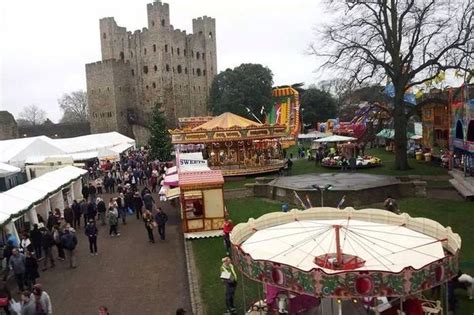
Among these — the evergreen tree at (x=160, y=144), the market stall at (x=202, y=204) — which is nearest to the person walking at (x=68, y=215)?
the market stall at (x=202, y=204)

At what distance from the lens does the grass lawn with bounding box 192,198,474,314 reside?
9.41 m

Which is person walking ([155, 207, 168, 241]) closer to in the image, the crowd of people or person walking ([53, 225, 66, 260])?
the crowd of people

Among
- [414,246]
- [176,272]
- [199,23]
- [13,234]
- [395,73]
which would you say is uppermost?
[199,23]

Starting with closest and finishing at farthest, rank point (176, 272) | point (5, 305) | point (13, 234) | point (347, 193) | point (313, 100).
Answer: point (5, 305) → point (176, 272) → point (13, 234) → point (347, 193) → point (313, 100)

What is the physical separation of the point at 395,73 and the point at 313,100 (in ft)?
133

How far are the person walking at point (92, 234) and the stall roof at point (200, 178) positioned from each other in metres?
2.96

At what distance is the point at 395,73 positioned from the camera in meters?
25.3

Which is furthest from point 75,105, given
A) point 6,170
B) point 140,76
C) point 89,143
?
point 6,170

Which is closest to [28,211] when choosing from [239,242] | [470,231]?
Result: [239,242]

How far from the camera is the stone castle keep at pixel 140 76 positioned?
60.8 m

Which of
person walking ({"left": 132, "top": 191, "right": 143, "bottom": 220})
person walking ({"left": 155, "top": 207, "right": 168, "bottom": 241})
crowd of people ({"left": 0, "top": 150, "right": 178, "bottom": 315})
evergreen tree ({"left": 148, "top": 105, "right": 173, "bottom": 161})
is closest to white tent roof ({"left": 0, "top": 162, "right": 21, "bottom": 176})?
crowd of people ({"left": 0, "top": 150, "right": 178, "bottom": 315})

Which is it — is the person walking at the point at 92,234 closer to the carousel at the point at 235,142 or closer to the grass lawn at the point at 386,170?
the grass lawn at the point at 386,170

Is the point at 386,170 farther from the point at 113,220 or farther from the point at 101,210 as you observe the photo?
the point at 113,220

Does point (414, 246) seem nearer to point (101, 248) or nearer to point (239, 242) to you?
point (239, 242)
